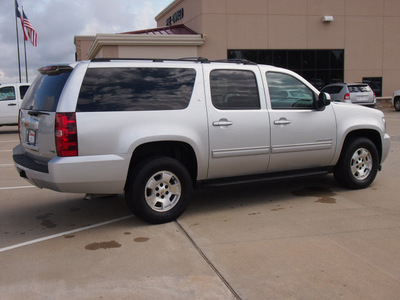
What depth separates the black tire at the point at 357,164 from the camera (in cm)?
645

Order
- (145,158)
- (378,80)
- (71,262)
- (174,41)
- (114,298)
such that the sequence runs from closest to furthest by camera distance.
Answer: (114,298)
(71,262)
(145,158)
(174,41)
(378,80)

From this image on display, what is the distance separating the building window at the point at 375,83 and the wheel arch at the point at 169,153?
22.0 m

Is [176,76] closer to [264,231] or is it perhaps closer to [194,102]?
[194,102]

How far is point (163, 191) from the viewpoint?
5.12 m

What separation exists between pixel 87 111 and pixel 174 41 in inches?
690

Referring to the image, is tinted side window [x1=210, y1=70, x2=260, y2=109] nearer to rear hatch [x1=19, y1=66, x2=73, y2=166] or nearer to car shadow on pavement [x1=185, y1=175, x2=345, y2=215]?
car shadow on pavement [x1=185, y1=175, x2=345, y2=215]

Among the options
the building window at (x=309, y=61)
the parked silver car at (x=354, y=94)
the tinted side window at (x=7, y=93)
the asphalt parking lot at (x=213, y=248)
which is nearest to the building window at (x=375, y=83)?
the building window at (x=309, y=61)

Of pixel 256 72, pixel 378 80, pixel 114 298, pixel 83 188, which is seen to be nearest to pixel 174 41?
pixel 378 80

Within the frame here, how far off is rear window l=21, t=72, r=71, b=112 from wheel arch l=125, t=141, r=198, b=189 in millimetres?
1090

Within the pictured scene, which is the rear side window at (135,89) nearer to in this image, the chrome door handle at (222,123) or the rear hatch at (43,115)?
the rear hatch at (43,115)

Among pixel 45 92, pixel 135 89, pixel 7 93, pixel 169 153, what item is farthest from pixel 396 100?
pixel 45 92

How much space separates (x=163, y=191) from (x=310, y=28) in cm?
2071

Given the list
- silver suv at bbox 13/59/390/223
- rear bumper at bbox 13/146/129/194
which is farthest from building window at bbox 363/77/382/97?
rear bumper at bbox 13/146/129/194

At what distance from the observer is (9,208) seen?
19.8 ft
